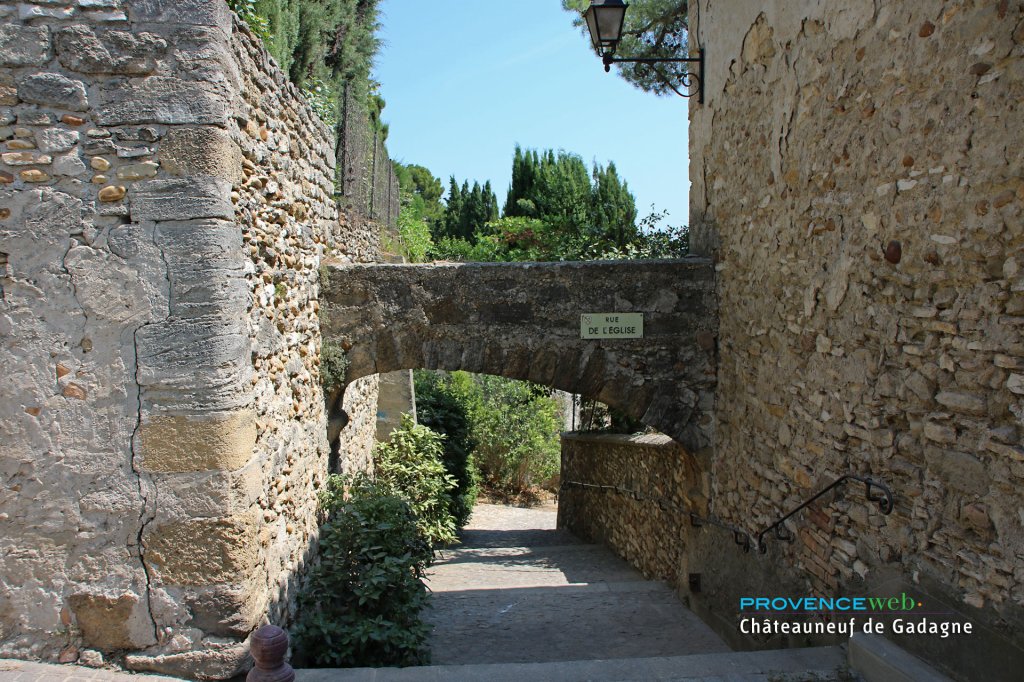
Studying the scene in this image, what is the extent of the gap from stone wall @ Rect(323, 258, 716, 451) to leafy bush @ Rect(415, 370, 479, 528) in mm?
4446

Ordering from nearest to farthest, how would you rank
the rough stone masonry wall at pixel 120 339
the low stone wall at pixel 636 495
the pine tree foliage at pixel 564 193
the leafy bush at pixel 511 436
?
the rough stone masonry wall at pixel 120 339, the low stone wall at pixel 636 495, the leafy bush at pixel 511 436, the pine tree foliage at pixel 564 193

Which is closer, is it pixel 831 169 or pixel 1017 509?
pixel 1017 509

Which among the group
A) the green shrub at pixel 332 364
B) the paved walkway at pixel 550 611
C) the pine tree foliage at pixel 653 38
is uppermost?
the pine tree foliage at pixel 653 38

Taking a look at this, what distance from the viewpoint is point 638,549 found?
7.36m

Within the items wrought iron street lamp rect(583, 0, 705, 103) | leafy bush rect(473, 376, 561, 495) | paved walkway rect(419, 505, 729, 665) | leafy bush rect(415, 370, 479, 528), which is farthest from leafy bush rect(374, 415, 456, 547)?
leafy bush rect(473, 376, 561, 495)

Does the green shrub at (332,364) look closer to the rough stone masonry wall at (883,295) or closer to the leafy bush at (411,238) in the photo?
the rough stone masonry wall at (883,295)

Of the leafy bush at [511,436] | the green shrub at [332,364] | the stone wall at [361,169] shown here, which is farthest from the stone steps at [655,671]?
the leafy bush at [511,436]

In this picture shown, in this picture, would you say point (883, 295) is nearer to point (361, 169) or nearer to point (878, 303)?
point (878, 303)

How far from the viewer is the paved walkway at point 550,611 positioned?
4.91 metres

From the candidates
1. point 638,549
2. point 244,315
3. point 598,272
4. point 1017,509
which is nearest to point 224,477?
point 244,315

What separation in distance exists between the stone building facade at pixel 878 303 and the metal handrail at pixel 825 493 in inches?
1.9

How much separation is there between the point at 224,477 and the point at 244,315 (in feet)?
2.42

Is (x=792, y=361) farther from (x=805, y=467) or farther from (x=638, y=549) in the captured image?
(x=638, y=549)

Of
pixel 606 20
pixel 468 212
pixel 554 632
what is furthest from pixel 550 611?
pixel 468 212
